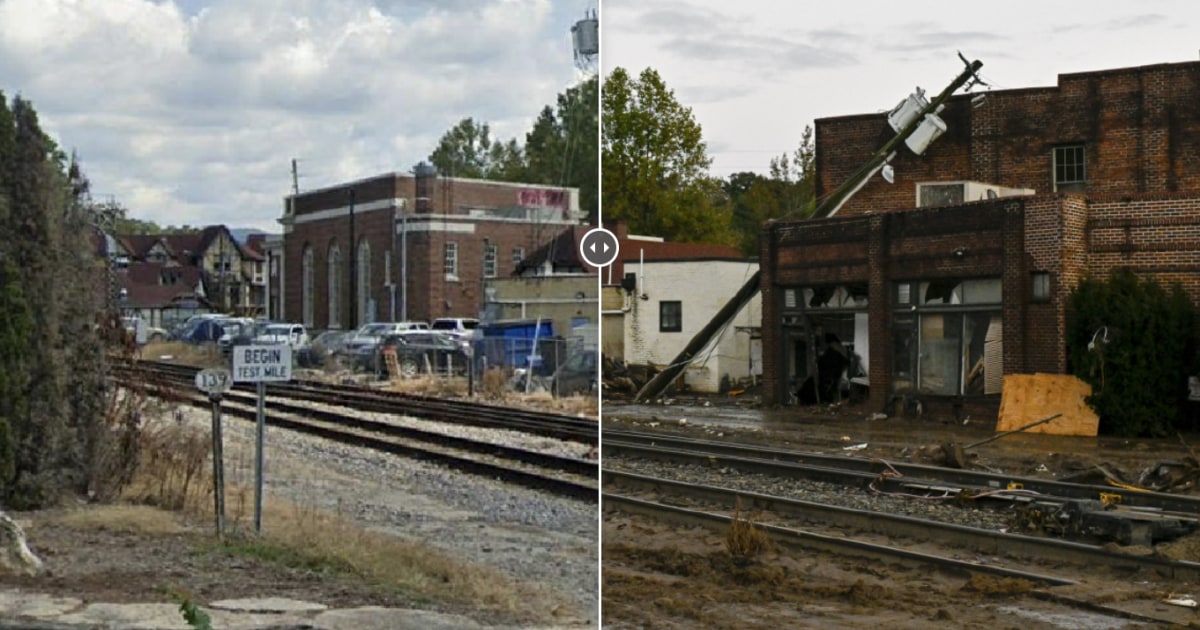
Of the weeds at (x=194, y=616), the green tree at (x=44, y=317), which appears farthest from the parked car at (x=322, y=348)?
the weeds at (x=194, y=616)

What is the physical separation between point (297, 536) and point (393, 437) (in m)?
3.67

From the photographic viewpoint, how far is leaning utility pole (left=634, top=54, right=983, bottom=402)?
32.1 meters

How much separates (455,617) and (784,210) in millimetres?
39352

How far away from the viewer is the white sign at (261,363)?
8.88 m

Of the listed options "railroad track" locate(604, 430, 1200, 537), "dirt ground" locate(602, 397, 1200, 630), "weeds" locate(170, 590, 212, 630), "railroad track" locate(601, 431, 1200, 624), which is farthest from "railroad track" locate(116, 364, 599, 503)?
"railroad track" locate(604, 430, 1200, 537)

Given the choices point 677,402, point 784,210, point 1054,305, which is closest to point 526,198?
point 1054,305

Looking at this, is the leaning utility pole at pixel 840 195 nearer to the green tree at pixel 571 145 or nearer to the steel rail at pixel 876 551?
the steel rail at pixel 876 551

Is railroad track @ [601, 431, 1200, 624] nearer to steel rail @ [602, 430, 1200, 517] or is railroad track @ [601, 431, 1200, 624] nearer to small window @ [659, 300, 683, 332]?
steel rail @ [602, 430, 1200, 517]

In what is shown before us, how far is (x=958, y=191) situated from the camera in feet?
108

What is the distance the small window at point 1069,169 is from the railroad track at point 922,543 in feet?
66.1

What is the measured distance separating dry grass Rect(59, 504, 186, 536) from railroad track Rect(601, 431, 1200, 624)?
10.4 ft

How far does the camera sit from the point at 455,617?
7789 millimetres

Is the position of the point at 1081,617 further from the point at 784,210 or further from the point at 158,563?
the point at 784,210

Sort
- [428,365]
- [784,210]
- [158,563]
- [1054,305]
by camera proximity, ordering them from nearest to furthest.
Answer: [158,563], [428,365], [1054,305], [784,210]
